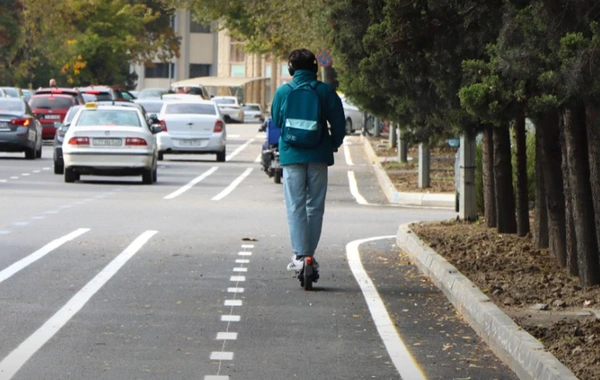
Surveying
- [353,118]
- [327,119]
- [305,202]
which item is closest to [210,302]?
[305,202]

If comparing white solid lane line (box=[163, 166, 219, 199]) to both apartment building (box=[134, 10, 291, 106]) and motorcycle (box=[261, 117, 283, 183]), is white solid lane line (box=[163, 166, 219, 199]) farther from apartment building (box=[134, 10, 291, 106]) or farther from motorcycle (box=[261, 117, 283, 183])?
apartment building (box=[134, 10, 291, 106])

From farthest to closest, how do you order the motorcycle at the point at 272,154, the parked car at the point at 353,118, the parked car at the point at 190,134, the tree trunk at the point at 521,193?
1. the parked car at the point at 353,118
2. the parked car at the point at 190,134
3. the motorcycle at the point at 272,154
4. the tree trunk at the point at 521,193

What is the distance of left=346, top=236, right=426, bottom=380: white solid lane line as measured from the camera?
28.9 ft

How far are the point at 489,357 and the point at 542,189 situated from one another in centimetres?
592

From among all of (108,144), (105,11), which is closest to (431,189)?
(108,144)

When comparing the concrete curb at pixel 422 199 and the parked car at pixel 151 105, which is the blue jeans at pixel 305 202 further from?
the parked car at pixel 151 105

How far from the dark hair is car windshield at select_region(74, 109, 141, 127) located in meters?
16.4

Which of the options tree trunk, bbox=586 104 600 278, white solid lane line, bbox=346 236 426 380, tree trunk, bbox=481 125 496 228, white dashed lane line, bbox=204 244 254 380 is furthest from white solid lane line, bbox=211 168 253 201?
tree trunk, bbox=586 104 600 278

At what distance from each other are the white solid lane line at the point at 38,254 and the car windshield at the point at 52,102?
31.1m

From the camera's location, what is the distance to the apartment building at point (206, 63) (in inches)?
4697

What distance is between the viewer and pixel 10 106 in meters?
39.5

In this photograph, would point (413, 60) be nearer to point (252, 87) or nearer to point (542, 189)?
point (542, 189)

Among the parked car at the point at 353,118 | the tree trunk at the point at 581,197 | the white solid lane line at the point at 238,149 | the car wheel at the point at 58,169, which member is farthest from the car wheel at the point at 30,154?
the tree trunk at the point at 581,197

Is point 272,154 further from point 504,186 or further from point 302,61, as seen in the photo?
point 302,61
